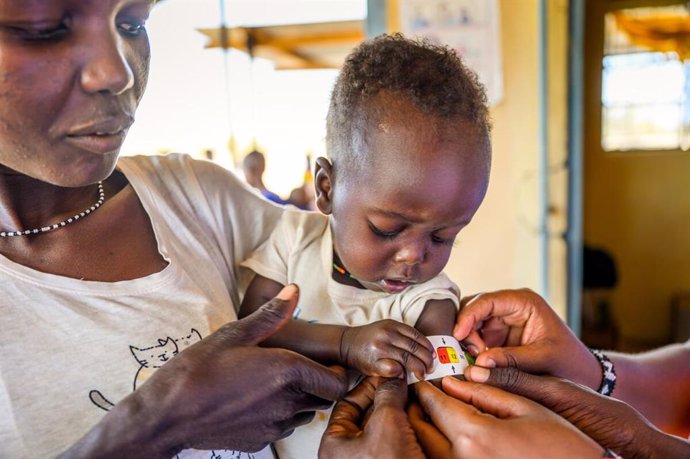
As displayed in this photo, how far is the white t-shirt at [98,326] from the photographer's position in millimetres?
853

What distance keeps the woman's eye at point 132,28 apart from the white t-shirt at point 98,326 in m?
0.30

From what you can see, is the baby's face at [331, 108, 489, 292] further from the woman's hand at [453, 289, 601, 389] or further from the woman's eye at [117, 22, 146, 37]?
the woman's eye at [117, 22, 146, 37]

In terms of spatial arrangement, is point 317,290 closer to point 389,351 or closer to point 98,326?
point 389,351

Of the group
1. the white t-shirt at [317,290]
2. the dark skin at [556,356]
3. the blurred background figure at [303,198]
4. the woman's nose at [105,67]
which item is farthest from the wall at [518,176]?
the woman's nose at [105,67]

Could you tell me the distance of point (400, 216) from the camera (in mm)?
1092

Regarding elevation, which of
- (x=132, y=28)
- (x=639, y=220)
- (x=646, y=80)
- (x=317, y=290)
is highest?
(x=646, y=80)

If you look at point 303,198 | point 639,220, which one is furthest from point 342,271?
point 639,220

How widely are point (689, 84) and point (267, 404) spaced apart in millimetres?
5617

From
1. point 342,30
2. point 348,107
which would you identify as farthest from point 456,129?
point 342,30

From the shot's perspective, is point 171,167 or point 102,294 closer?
point 102,294

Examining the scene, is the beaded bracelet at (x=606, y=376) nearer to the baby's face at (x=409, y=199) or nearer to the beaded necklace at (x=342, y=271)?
the baby's face at (x=409, y=199)

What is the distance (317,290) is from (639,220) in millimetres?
5091

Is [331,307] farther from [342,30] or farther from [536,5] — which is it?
[342,30]

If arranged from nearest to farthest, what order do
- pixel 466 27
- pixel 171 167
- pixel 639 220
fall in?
pixel 171 167 → pixel 466 27 → pixel 639 220
